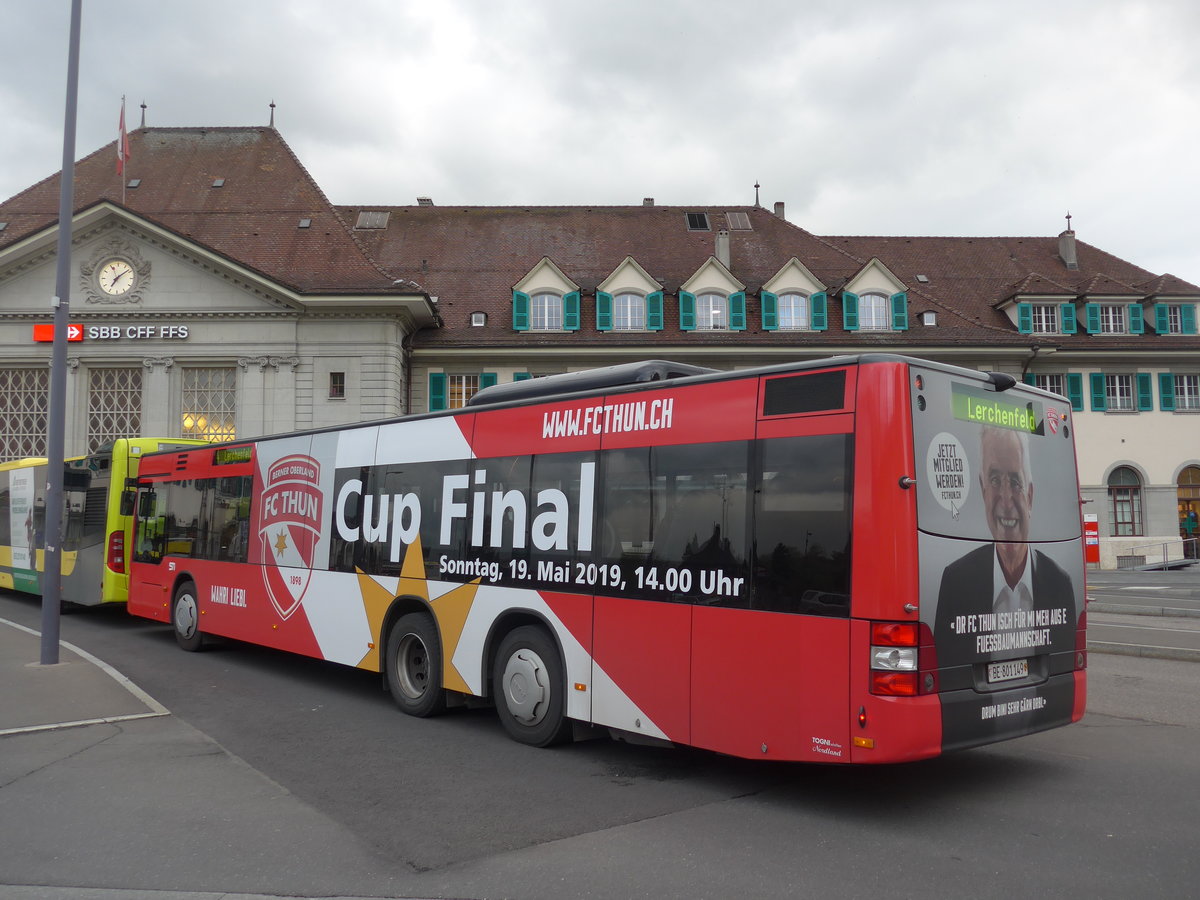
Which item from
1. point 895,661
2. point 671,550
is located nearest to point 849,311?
point 671,550

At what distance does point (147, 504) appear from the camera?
1546 centimetres

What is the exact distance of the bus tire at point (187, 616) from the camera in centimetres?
1383

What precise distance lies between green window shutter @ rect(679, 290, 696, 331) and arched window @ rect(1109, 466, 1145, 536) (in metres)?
17.5

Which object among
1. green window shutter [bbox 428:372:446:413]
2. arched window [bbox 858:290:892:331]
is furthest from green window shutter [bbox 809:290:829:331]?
green window shutter [bbox 428:372:446:413]

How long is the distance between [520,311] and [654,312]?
16.7 ft

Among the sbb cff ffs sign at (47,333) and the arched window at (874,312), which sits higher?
the arched window at (874,312)

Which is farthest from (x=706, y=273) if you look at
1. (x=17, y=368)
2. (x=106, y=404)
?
(x=17, y=368)

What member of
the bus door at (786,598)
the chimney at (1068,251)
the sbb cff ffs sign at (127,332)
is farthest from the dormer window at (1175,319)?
the bus door at (786,598)

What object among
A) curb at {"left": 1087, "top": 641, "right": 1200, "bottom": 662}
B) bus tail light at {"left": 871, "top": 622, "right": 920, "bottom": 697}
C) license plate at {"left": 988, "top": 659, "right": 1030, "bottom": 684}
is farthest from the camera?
curb at {"left": 1087, "top": 641, "right": 1200, "bottom": 662}

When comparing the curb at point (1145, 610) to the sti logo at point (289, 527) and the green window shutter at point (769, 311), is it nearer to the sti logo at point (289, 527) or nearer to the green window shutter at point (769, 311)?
the sti logo at point (289, 527)

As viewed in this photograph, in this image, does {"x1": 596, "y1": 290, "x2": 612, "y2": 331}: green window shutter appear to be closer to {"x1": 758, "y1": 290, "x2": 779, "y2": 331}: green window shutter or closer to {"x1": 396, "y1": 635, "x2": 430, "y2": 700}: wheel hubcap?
{"x1": 758, "y1": 290, "x2": 779, "y2": 331}: green window shutter

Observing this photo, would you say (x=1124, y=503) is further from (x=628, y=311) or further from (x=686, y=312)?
(x=628, y=311)

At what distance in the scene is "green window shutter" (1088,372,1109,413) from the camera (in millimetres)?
38750

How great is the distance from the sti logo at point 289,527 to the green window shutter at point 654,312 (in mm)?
26773
